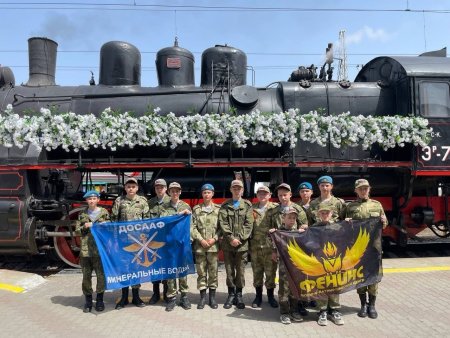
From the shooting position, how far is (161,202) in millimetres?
4840

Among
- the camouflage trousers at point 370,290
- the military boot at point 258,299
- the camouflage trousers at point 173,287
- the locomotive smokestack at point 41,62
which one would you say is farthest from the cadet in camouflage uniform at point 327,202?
the locomotive smokestack at point 41,62

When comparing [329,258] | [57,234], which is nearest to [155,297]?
[329,258]

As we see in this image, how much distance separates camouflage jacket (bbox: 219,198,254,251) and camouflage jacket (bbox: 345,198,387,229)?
118cm

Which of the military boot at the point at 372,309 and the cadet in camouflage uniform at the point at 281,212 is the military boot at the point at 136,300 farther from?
the military boot at the point at 372,309

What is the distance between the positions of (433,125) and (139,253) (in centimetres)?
543

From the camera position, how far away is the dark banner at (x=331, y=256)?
4051mm

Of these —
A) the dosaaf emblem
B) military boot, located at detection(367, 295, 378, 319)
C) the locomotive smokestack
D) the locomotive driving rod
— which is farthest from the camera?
the locomotive smokestack

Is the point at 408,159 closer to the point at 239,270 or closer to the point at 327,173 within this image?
the point at 327,173

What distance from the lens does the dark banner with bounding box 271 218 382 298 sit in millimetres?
4051

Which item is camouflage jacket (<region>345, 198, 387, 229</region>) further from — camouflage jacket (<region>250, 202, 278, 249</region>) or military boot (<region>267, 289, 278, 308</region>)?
military boot (<region>267, 289, 278, 308</region>)

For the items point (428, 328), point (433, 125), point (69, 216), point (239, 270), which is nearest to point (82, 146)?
point (69, 216)

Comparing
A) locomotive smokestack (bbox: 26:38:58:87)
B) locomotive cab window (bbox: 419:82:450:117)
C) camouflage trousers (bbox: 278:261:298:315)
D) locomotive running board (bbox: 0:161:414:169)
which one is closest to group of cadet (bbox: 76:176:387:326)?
camouflage trousers (bbox: 278:261:298:315)

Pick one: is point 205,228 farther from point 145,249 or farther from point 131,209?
point 131,209

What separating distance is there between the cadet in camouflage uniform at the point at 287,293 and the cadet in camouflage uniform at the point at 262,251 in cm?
29
